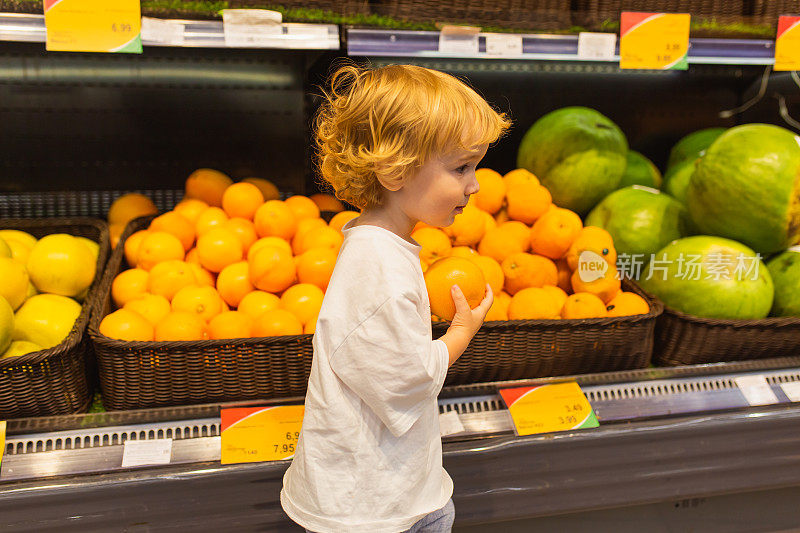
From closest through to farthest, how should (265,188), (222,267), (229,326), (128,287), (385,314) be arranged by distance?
(385,314) < (229,326) < (128,287) < (222,267) < (265,188)

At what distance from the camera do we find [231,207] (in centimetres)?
146

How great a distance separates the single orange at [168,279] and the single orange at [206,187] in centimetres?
29

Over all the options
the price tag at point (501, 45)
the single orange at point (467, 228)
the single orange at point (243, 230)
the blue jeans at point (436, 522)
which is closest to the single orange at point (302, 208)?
the single orange at point (243, 230)

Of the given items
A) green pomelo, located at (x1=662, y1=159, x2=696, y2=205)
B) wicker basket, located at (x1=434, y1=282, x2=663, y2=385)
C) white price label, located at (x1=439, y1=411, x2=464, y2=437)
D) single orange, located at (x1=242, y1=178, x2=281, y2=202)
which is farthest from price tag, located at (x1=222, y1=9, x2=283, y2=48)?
green pomelo, located at (x1=662, y1=159, x2=696, y2=205)

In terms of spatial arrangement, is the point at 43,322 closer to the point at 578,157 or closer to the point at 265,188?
the point at 265,188

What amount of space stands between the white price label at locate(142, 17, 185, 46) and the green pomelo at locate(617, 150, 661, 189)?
1.19m

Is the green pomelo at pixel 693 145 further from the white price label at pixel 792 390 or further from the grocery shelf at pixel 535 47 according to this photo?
the white price label at pixel 792 390

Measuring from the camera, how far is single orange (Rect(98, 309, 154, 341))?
1.08 metres

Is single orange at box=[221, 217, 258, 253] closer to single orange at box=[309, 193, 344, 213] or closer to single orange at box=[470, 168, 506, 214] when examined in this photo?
single orange at box=[309, 193, 344, 213]

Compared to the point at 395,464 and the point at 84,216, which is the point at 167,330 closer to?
the point at 395,464

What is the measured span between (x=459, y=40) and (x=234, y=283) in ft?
2.18

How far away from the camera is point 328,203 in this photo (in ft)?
5.33

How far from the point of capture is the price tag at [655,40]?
1266 millimetres

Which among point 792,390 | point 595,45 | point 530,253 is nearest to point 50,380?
point 530,253
